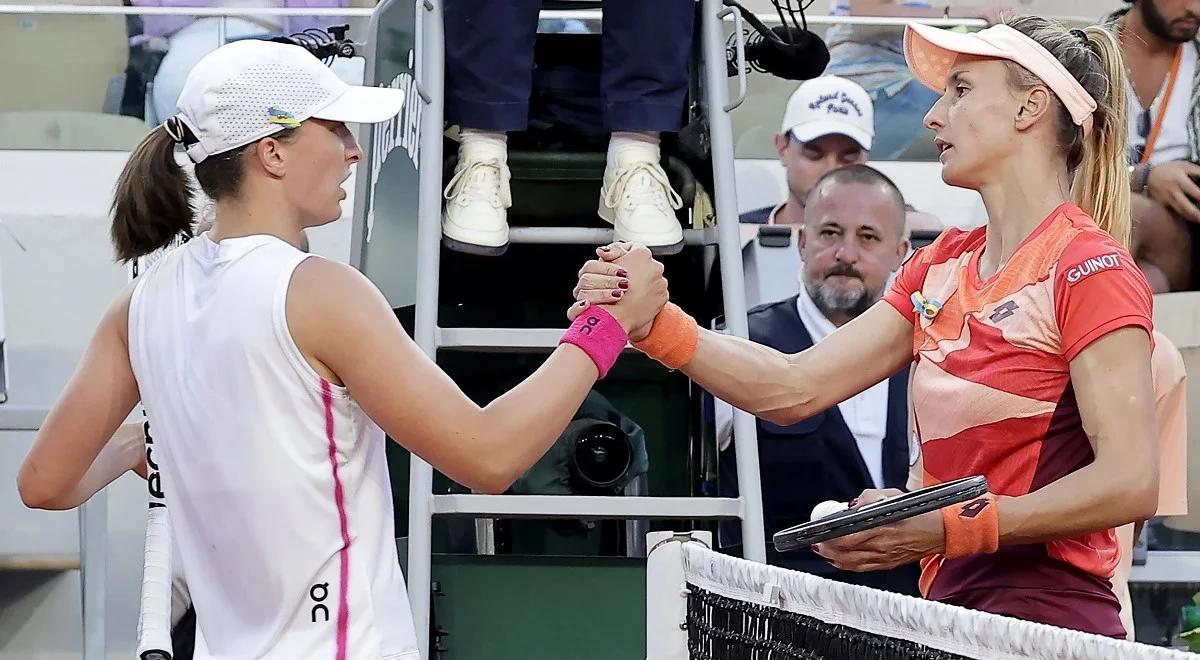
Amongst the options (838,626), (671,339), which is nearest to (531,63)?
(671,339)

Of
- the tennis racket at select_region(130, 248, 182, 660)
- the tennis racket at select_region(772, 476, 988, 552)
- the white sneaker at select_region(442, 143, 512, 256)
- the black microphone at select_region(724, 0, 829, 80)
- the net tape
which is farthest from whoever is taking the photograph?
the black microphone at select_region(724, 0, 829, 80)

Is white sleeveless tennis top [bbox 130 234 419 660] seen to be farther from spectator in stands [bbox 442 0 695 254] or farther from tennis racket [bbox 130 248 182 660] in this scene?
spectator in stands [bbox 442 0 695 254]

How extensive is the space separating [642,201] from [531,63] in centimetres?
37

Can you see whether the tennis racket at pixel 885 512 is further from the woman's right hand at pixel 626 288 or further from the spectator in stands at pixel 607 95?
the spectator in stands at pixel 607 95

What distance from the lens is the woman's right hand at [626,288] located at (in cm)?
224

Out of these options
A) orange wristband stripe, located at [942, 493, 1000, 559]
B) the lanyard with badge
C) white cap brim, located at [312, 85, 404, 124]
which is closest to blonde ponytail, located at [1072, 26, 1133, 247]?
orange wristband stripe, located at [942, 493, 1000, 559]

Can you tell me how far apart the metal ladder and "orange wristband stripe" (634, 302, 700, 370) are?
1.72ft

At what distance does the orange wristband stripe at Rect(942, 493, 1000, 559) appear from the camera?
191 centimetres

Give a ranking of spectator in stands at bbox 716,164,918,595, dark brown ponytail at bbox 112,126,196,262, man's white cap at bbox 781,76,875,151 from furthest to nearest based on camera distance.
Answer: man's white cap at bbox 781,76,875,151 < spectator in stands at bbox 716,164,918,595 < dark brown ponytail at bbox 112,126,196,262

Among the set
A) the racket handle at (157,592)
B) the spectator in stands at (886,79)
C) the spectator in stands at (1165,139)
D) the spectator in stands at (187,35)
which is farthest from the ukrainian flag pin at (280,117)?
the spectator in stands at (1165,139)

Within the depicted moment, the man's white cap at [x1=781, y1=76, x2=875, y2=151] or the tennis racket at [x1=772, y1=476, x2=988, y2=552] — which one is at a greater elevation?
the man's white cap at [x1=781, y1=76, x2=875, y2=151]

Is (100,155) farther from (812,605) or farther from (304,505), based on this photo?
(812,605)

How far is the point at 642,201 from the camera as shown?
126 inches

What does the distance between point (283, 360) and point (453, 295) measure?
1914 mm
